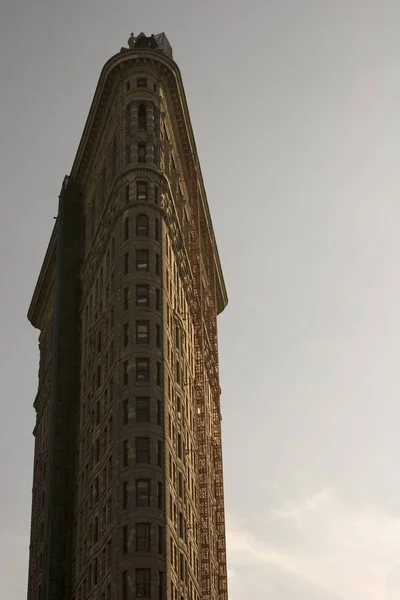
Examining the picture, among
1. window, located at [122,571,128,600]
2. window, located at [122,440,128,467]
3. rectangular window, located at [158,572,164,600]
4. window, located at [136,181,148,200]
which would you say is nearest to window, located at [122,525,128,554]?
window, located at [122,571,128,600]

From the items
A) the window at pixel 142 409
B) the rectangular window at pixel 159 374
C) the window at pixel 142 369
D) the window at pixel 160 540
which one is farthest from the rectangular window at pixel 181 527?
the window at pixel 142 369

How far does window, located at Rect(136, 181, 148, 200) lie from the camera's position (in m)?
121

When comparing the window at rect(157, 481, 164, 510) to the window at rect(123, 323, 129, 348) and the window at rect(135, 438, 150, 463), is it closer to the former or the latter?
the window at rect(135, 438, 150, 463)

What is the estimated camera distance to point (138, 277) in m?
114

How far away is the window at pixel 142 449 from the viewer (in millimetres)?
101875

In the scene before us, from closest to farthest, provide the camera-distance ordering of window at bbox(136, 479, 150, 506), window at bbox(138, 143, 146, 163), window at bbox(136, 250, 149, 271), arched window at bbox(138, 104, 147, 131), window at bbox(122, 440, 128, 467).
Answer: window at bbox(136, 479, 150, 506) → window at bbox(122, 440, 128, 467) → window at bbox(136, 250, 149, 271) → window at bbox(138, 143, 146, 163) → arched window at bbox(138, 104, 147, 131)

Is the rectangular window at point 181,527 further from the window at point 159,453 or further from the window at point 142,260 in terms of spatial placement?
the window at point 142,260

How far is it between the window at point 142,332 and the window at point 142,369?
237cm

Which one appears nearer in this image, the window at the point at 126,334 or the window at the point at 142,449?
the window at the point at 142,449

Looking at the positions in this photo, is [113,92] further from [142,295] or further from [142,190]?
[142,295]

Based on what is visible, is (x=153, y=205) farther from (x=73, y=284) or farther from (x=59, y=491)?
(x=59, y=491)

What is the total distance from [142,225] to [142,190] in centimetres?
538

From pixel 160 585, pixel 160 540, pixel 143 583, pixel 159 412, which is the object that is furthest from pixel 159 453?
pixel 143 583

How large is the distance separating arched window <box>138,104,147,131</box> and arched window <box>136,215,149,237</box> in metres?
13.9
